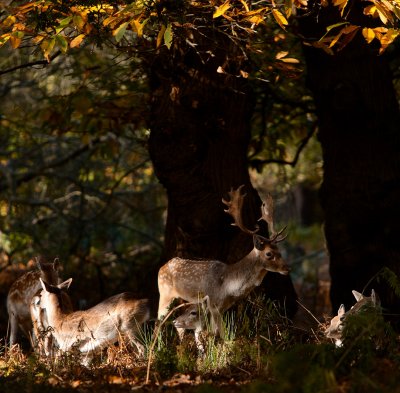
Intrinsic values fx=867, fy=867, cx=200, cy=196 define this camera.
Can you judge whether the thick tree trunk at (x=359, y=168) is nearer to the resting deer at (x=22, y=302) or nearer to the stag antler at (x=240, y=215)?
the stag antler at (x=240, y=215)

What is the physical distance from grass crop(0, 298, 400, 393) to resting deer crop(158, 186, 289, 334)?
193mm

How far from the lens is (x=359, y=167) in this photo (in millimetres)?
9883

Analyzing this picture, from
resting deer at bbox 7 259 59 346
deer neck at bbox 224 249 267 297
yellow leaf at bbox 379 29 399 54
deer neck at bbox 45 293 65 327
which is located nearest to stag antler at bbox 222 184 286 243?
deer neck at bbox 224 249 267 297

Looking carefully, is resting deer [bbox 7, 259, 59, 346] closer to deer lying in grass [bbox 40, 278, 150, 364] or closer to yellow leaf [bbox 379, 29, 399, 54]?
deer lying in grass [bbox 40, 278, 150, 364]

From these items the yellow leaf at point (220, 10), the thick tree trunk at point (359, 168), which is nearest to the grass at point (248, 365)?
the thick tree trunk at point (359, 168)

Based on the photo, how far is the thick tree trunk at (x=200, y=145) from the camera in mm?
9242

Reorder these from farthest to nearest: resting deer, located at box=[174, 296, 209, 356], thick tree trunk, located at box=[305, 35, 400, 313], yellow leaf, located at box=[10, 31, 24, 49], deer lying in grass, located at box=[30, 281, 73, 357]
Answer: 1. thick tree trunk, located at box=[305, 35, 400, 313]
2. deer lying in grass, located at box=[30, 281, 73, 357]
3. resting deer, located at box=[174, 296, 209, 356]
4. yellow leaf, located at box=[10, 31, 24, 49]

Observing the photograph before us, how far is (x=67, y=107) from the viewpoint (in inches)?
427

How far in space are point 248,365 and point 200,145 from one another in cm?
304

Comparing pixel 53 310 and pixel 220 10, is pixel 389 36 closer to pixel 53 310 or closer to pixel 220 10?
pixel 220 10

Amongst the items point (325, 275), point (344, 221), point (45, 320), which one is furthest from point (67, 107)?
point (325, 275)

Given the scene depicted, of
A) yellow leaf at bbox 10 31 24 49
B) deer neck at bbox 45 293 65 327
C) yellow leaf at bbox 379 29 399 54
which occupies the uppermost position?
yellow leaf at bbox 10 31 24 49

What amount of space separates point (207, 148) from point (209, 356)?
299 centimetres

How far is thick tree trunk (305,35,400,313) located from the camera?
9.73 meters
